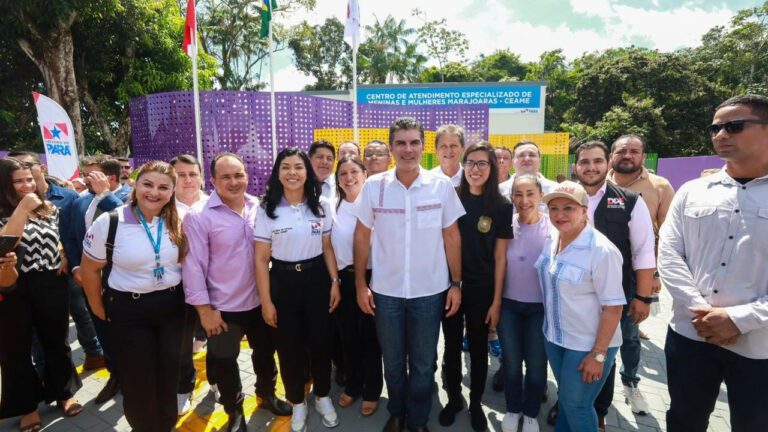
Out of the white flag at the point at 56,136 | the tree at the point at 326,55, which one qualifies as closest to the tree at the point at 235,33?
A: the tree at the point at 326,55

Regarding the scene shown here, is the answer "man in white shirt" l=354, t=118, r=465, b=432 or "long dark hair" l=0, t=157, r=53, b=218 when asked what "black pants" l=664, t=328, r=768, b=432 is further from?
"long dark hair" l=0, t=157, r=53, b=218

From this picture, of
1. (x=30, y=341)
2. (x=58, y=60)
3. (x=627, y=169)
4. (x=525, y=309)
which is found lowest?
(x=30, y=341)

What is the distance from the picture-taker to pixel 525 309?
2678mm

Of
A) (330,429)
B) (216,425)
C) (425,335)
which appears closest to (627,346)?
(425,335)

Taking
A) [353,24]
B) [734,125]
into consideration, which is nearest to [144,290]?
[734,125]

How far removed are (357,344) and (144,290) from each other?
5.35 ft

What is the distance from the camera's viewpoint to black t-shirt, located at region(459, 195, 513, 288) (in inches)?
106

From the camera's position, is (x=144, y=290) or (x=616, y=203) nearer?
(x=144, y=290)

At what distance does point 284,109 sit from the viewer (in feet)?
32.3

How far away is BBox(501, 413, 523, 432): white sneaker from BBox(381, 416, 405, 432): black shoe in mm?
750

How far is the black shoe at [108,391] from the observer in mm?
3295

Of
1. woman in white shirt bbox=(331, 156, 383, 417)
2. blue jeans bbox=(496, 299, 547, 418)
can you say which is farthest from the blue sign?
blue jeans bbox=(496, 299, 547, 418)

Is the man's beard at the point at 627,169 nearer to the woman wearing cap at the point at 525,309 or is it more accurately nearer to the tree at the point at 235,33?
the woman wearing cap at the point at 525,309

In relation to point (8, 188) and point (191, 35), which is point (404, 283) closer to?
point (8, 188)
